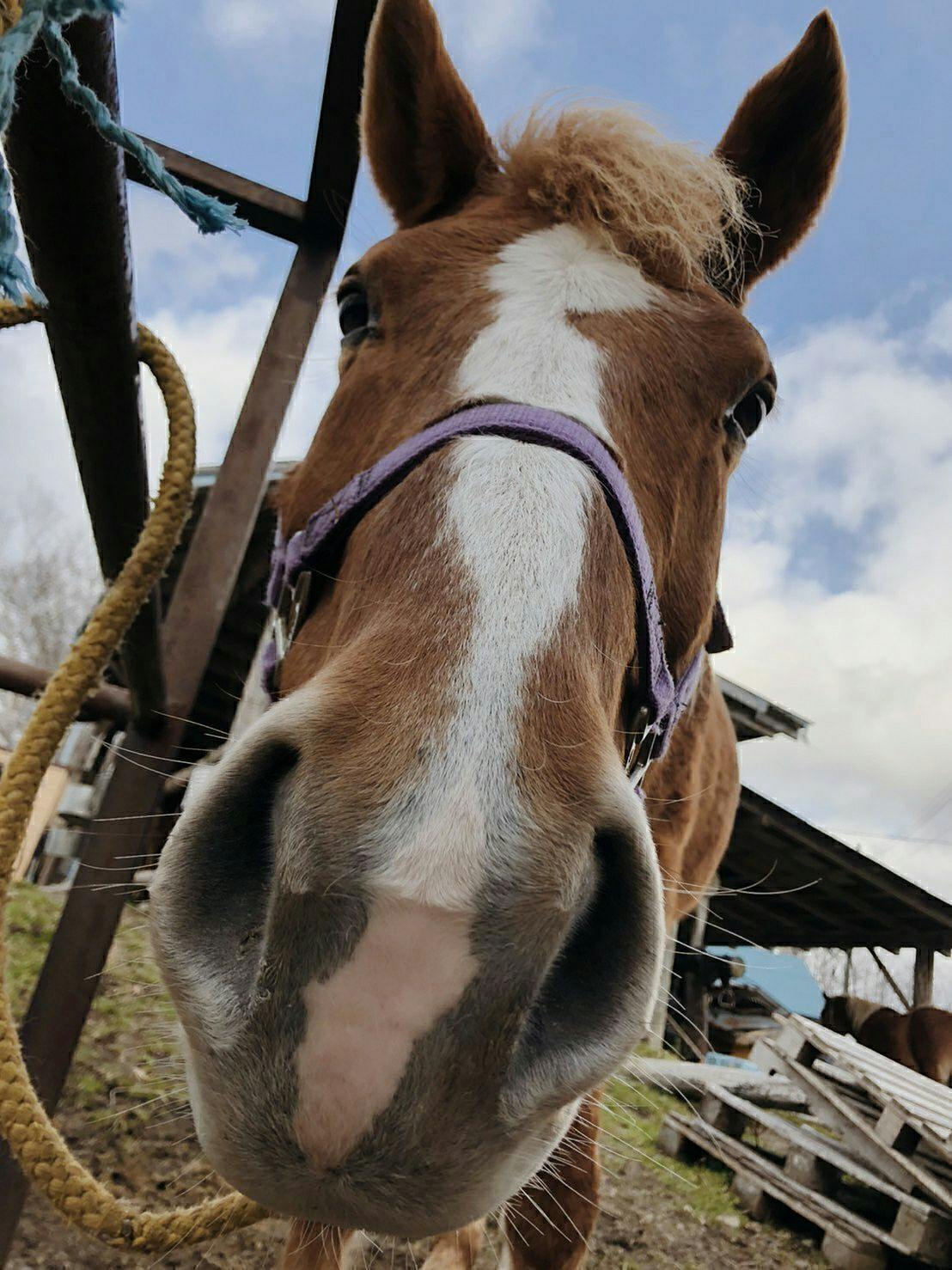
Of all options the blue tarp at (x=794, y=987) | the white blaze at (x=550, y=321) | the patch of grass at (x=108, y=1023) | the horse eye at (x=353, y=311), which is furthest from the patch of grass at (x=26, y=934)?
the blue tarp at (x=794, y=987)

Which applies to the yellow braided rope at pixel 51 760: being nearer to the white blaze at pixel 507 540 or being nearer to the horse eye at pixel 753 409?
the white blaze at pixel 507 540

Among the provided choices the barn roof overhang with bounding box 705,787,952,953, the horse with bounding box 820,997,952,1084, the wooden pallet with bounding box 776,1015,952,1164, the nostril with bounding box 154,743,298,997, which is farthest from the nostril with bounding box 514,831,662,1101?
the horse with bounding box 820,997,952,1084

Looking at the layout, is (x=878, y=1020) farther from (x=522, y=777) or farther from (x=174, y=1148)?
(x=522, y=777)

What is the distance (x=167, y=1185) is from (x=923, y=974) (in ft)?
48.1

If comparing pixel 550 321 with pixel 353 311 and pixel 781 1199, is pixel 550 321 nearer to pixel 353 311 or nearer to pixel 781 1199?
pixel 353 311

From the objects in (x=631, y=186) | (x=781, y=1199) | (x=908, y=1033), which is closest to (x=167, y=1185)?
(x=631, y=186)

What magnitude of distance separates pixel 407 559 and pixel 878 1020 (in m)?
14.4

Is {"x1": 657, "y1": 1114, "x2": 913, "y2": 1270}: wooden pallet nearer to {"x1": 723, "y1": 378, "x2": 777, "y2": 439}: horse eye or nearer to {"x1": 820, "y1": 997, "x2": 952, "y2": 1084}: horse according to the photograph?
{"x1": 723, "y1": 378, "x2": 777, "y2": 439}: horse eye

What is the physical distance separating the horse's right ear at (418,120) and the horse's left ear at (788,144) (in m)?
0.69

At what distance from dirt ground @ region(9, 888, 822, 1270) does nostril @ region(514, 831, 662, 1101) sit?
0.52m

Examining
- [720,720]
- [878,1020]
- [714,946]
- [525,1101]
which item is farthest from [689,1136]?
[714,946]

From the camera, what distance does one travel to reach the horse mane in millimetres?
1730

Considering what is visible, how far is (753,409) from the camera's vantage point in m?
1.84

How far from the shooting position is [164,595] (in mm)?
9180
